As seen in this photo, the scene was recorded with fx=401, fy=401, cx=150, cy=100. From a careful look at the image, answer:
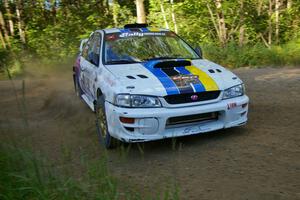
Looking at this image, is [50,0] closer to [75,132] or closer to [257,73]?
[257,73]

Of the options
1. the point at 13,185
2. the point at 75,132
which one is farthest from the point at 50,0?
the point at 13,185

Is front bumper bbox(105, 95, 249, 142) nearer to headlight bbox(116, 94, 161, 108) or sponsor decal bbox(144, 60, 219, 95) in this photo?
headlight bbox(116, 94, 161, 108)

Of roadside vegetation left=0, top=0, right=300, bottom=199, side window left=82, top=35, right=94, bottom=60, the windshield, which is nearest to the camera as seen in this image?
the windshield

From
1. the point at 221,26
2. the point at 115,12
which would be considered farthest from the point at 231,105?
the point at 115,12

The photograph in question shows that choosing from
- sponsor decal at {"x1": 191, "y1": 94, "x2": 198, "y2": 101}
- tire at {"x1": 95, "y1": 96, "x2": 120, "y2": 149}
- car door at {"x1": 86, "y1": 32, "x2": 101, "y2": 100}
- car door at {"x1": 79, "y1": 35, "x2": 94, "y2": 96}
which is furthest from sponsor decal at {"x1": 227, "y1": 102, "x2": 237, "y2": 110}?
car door at {"x1": 79, "y1": 35, "x2": 94, "y2": 96}

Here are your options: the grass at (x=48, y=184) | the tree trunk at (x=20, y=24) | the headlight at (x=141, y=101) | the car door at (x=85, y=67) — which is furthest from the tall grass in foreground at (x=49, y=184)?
the tree trunk at (x=20, y=24)

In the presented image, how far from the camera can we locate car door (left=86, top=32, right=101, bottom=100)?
19.9ft

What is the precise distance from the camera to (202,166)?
4.60 metres

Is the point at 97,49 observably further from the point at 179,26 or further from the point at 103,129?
the point at 179,26

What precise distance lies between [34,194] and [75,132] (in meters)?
3.20

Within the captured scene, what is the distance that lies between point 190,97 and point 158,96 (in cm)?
41

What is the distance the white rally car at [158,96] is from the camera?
4.86 meters

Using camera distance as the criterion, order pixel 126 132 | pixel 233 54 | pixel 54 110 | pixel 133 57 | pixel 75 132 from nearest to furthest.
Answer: pixel 126 132 → pixel 133 57 → pixel 75 132 → pixel 54 110 → pixel 233 54

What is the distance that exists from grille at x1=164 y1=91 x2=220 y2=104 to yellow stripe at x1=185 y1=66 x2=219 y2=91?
63 mm
